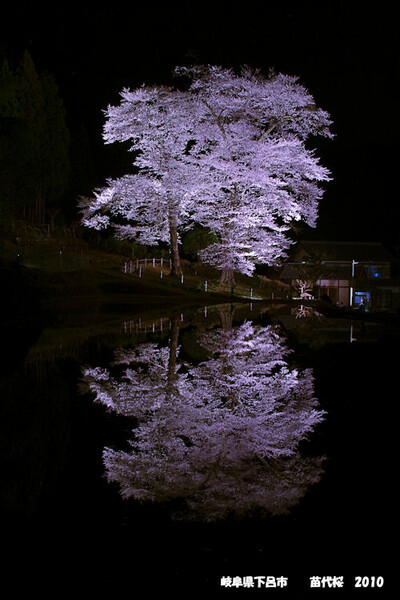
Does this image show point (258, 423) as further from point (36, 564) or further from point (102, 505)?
point (36, 564)

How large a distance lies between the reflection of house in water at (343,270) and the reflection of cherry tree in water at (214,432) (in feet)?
116

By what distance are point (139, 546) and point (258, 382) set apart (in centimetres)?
565

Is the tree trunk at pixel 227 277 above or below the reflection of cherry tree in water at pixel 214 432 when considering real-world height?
above

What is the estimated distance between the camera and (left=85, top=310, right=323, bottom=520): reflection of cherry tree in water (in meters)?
4.45

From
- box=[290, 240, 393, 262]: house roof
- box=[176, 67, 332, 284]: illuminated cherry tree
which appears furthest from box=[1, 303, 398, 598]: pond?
box=[290, 240, 393, 262]: house roof

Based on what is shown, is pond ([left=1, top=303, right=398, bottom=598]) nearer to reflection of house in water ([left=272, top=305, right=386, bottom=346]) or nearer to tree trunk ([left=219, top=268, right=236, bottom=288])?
reflection of house in water ([left=272, top=305, right=386, bottom=346])

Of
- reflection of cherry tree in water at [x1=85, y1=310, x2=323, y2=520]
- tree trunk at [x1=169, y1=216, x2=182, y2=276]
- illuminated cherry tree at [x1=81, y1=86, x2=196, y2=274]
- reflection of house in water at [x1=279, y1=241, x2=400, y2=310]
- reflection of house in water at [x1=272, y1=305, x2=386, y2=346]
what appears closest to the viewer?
reflection of cherry tree in water at [x1=85, y1=310, x2=323, y2=520]

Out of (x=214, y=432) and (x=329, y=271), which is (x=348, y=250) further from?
(x=214, y=432)

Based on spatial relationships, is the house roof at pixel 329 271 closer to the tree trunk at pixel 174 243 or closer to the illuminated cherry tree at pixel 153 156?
the tree trunk at pixel 174 243

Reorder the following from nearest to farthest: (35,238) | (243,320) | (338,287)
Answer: (243,320), (35,238), (338,287)

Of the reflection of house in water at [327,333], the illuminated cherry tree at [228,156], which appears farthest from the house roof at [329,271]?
the reflection of house in water at [327,333]

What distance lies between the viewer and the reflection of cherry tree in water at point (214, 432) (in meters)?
4.45

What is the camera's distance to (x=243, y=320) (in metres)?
22.1

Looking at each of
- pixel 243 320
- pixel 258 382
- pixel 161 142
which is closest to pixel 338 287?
pixel 161 142
